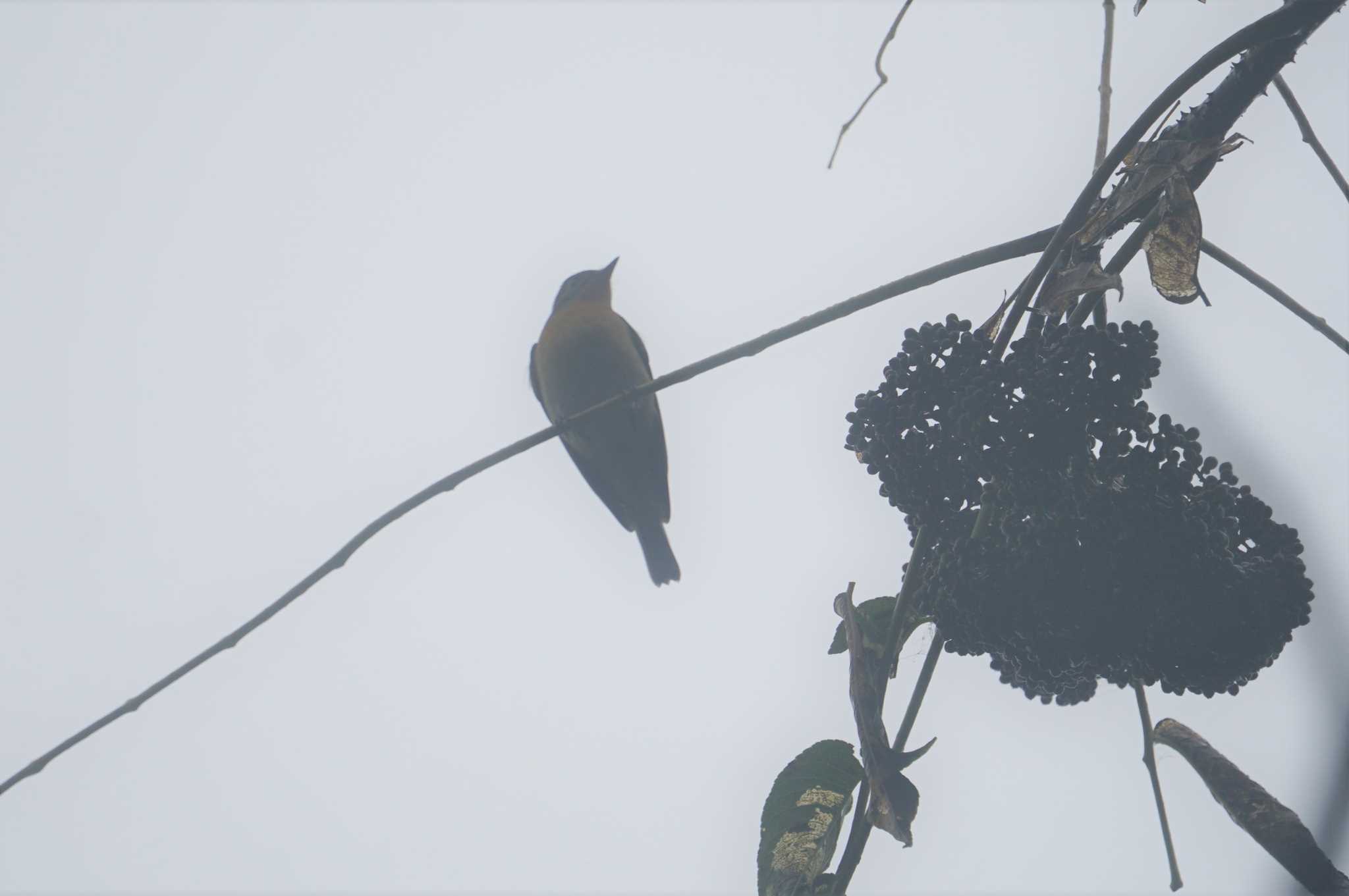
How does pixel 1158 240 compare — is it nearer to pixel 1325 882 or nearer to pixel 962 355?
pixel 962 355

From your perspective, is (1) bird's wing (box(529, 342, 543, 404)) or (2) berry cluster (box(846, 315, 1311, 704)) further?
(1) bird's wing (box(529, 342, 543, 404))

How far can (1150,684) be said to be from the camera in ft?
5.61

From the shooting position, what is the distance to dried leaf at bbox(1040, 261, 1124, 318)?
163 centimetres

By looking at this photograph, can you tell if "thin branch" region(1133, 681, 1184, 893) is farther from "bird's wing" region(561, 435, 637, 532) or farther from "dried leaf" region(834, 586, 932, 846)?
"bird's wing" region(561, 435, 637, 532)

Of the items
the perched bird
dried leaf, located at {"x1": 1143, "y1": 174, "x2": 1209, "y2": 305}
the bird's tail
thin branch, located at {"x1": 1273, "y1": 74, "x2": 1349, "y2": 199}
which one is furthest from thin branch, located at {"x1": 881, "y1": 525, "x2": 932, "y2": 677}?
the bird's tail

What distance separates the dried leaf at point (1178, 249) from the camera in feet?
5.55

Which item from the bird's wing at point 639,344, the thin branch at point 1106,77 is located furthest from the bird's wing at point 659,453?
the thin branch at point 1106,77

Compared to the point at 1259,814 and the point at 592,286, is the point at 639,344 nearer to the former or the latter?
the point at 592,286

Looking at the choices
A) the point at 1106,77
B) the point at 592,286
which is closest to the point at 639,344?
the point at 592,286

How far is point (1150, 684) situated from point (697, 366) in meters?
0.94

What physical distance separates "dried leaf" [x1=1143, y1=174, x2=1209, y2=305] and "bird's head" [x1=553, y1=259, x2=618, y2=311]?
444 centimetres

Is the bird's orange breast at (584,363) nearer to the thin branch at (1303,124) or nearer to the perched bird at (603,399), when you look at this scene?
the perched bird at (603,399)

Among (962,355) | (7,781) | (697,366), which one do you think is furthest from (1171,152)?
(7,781)

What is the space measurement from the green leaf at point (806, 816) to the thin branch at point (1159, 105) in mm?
776
